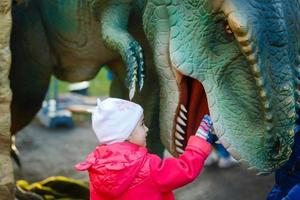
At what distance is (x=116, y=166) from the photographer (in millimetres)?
2010

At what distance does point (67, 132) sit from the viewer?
500cm

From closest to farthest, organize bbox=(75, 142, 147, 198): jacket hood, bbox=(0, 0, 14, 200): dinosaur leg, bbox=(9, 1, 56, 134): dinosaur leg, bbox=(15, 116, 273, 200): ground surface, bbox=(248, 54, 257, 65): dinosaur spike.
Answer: bbox=(75, 142, 147, 198): jacket hood < bbox=(248, 54, 257, 65): dinosaur spike < bbox=(0, 0, 14, 200): dinosaur leg < bbox=(9, 1, 56, 134): dinosaur leg < bbox=(15, 116, 273, 200): ground surface

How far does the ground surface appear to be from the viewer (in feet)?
12.3

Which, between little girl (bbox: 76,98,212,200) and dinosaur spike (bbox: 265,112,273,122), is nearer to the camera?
little girl (bbox: 76,98,212,200)

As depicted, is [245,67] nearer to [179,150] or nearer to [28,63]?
[179,150]

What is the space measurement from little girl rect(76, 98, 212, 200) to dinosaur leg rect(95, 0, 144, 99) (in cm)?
25

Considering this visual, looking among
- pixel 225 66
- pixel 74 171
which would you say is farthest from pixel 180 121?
pixel 74 171

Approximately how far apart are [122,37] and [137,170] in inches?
26.6

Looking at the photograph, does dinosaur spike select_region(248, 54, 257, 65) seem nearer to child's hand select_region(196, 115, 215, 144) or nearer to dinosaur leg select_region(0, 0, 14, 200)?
child's hand select_region(196, 115, 215, 144)

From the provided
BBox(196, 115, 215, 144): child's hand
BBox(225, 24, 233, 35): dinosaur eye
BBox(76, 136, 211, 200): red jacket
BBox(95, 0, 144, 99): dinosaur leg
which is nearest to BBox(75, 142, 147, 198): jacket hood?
BBox(76, 136, 211, 200): red jacket

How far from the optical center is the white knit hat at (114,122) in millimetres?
2066

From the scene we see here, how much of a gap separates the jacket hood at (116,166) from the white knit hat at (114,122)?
0.07 feet

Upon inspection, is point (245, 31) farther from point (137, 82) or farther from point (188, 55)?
point (137, 82)

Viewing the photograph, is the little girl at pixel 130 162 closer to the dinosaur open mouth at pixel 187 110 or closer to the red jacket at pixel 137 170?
the red jacket at pixel 137 170
